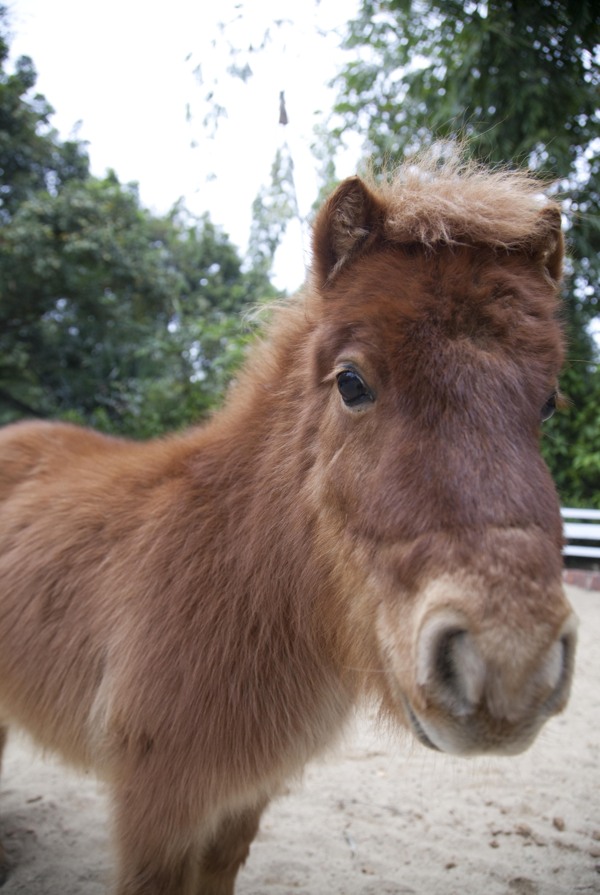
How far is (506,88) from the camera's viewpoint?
3.70 meters

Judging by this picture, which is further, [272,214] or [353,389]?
[272,214]

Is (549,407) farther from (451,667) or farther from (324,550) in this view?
(451,667)

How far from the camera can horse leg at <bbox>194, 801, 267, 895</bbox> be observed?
2582 millimetres

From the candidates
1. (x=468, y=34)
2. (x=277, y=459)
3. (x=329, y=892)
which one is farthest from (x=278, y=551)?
(x=468, y=34)

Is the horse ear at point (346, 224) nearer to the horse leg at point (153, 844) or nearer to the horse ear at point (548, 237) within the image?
the horse ear at point (548, 237)

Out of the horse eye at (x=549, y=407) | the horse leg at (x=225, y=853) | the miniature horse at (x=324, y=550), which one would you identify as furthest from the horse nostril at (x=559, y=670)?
the horse leg at (x=225, y=853)

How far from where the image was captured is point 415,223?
6.01ft

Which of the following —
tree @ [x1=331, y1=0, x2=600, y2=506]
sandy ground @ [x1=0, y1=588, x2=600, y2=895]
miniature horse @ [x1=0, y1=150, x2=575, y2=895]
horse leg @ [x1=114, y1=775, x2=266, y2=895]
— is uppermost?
tree @ [x1=331, y1=0, x2=600, y2=506]

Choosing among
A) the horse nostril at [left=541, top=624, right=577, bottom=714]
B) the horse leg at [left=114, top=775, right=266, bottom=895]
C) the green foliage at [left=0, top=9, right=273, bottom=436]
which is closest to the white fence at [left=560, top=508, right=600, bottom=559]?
the green foliage at [left=0, top=9, right=273, bottom=436]

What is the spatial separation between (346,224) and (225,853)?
255 centimetres

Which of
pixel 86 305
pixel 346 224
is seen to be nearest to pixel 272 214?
pixel 86 305

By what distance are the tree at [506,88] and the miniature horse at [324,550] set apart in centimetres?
92

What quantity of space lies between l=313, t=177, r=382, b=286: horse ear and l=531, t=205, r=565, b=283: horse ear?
1.63 ft

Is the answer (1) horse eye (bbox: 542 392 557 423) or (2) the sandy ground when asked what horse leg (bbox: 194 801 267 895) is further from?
(1) horse eye (bbox: 542 392 557 423)
